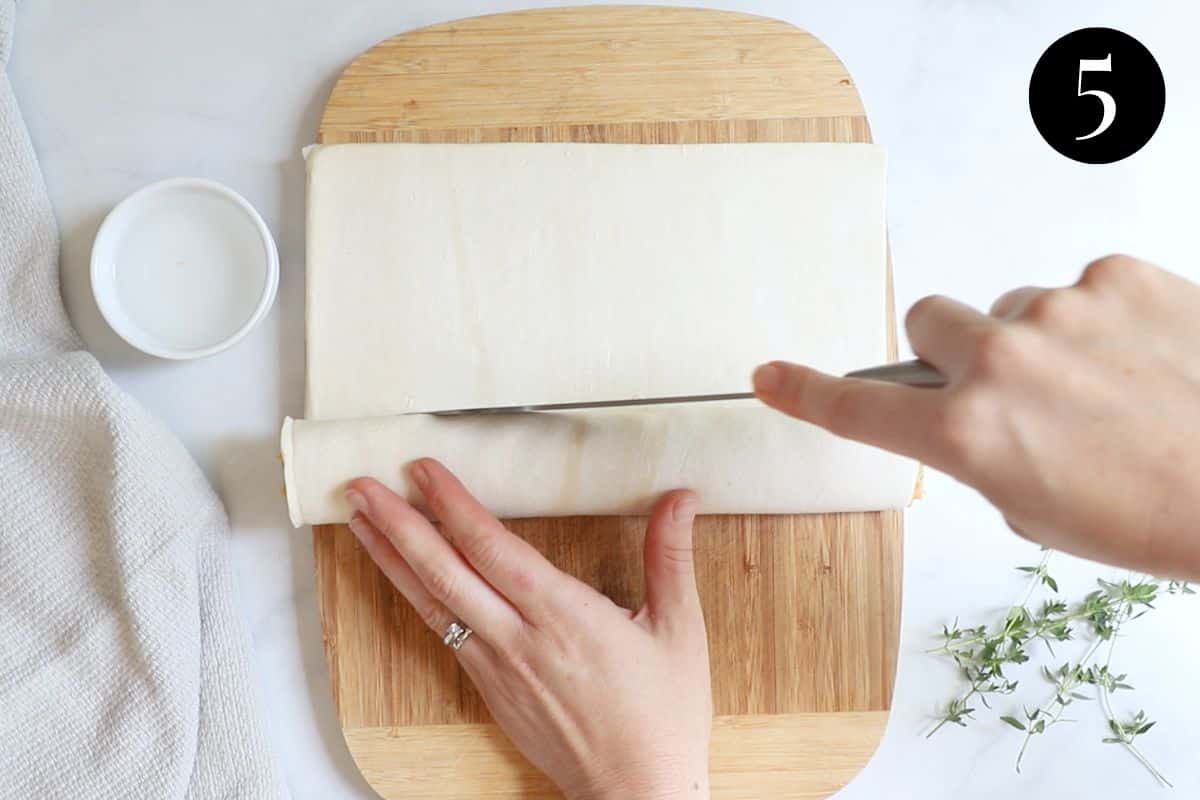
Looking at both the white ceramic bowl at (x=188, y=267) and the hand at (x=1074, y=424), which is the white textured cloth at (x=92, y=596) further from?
the hand at (x=1074, y=424)

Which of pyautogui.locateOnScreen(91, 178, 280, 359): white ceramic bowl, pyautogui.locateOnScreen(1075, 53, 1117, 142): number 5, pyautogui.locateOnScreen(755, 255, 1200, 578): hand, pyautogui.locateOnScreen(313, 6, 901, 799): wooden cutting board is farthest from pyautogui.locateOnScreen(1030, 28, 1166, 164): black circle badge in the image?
pyautogui.locateOnScreen(91, 178, 280, 359): white ceramic bowl

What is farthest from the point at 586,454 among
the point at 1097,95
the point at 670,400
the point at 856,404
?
the point at 1097,95

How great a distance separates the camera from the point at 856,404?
2.05ft

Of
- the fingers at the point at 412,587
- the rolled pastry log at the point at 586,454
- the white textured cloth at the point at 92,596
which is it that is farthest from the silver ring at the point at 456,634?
the white textured cloth at the point at 92,596

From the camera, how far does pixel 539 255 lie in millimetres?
972

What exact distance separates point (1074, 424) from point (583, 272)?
518 mm

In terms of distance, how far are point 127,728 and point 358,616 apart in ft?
0.79

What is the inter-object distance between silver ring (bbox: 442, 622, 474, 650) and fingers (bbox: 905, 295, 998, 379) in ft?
1.70

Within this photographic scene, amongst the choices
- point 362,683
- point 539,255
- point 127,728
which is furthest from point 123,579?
point 539,255

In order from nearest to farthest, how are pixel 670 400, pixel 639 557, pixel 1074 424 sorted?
1. pixel 1074 424
2. pixel 670 400
3. pixel 639 557

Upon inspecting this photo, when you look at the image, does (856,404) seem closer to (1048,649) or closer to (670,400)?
(670,400)

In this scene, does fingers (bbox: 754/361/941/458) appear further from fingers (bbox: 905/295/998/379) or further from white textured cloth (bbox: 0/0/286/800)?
white textured cloth (bbox: 0/0/286/800)

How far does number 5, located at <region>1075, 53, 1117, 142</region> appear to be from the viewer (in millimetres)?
1059

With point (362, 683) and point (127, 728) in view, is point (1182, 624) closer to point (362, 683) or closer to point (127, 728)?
point (362, 683)
